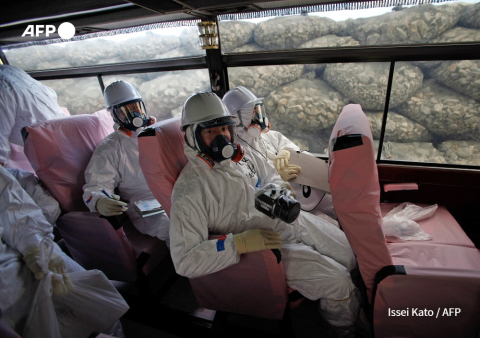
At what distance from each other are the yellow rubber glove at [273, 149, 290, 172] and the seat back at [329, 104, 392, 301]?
0.86 m

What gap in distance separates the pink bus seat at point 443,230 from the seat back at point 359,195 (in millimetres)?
596

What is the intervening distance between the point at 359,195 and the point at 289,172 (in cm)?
87

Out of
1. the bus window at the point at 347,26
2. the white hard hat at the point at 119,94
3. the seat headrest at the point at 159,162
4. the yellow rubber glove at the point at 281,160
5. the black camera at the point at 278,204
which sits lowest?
the yellow rubber glove at the point at 281,160

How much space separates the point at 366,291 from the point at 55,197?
6.65 ft

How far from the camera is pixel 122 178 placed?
2.02 metres

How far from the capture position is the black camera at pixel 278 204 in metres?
1.15

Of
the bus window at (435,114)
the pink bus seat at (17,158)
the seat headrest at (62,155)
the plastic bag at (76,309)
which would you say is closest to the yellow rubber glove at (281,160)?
the bus window at (435,114)

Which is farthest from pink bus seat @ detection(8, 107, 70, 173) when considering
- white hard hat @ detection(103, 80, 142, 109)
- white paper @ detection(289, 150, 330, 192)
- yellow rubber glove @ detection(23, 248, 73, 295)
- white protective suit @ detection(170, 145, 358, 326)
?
white paper @ detection(289, 150, 330, 192)

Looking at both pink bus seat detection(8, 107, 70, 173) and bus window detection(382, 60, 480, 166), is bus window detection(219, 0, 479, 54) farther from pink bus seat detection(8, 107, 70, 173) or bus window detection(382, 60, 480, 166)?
pink bus seat detection(8, 107, 70, 173)

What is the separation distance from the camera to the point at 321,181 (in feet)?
5.97

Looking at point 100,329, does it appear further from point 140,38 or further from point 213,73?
point 140,38

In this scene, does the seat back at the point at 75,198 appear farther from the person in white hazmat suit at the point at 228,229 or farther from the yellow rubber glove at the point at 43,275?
the person in white hazmat suit at the point at 228,229

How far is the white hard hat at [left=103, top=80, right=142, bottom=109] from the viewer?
1.97 m

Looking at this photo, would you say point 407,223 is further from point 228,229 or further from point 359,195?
point 228,229
